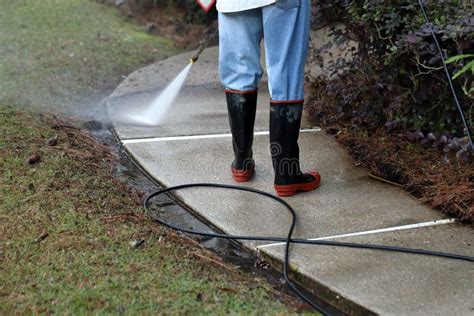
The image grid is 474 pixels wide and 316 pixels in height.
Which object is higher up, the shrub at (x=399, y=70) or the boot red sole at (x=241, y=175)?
the shrub at (x=399, y=70)

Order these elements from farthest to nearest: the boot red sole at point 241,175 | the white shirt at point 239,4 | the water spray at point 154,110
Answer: the water spray at point 154,110 < the boot red sole at point 241,175 < the white shirt at point 239,4

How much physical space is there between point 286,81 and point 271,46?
0.20 m

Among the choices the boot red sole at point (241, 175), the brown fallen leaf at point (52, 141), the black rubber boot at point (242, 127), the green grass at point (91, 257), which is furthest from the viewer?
the brown fallen leaf at point (52, 141)

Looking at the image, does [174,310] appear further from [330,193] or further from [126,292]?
[330,193]

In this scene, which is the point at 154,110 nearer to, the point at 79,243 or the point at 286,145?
the point at 286,145

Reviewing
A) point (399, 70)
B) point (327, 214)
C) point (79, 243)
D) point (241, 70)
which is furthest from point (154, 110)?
point (79, 243)

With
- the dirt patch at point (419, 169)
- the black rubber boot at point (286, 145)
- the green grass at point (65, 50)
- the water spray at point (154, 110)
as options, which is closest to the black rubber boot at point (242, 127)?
the black rubber boot at point (286, 145)

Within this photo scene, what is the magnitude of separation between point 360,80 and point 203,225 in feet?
5.70

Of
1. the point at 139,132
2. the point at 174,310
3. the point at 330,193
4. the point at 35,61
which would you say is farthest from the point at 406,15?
the point at 35,61

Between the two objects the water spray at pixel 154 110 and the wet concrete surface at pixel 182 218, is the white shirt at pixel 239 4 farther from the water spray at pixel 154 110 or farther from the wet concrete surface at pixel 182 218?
the water spray at pixel 154 110

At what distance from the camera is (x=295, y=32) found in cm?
401

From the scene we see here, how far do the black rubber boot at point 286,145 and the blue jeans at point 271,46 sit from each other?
67 mm

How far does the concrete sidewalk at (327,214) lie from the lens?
126 inches

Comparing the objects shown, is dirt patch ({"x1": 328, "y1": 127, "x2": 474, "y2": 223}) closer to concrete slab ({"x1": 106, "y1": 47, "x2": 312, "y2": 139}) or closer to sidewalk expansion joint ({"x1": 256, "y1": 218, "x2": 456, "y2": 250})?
sidewalk expansion joint ({"x1": 256, "y1": 218, "x2": 456, "y2": 250})
